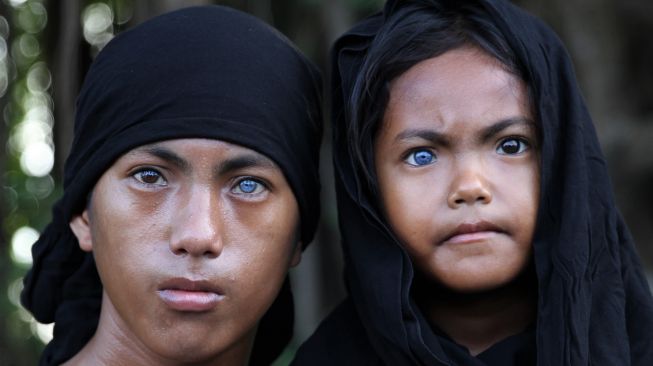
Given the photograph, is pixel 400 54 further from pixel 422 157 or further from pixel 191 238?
pixel 191 238

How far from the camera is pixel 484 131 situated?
2.85 meters

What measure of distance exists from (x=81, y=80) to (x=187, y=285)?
256 centimetres

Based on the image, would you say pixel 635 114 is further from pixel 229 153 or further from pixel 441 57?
pixel 229 153

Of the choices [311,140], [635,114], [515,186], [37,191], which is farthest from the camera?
[635,114]

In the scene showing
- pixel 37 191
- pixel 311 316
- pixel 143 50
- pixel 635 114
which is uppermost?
pixel 143 50

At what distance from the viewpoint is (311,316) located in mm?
5496

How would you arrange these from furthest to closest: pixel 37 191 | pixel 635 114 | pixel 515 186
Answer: pixel 635 114 < pixel 37 191 < pixel 515 186

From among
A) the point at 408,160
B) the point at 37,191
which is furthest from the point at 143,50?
the point at 37,191

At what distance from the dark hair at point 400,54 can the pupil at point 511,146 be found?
19 cm

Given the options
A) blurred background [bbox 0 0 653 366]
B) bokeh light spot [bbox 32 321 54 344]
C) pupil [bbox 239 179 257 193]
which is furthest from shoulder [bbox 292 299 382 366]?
bokeh light spot [bbox 32 321 54 344]

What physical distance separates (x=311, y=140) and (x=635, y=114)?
3.14 meters

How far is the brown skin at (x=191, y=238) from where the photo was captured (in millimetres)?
2797

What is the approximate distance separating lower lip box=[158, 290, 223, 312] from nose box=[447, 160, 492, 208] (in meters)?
0.69

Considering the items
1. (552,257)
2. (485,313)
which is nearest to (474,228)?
(552,257)
